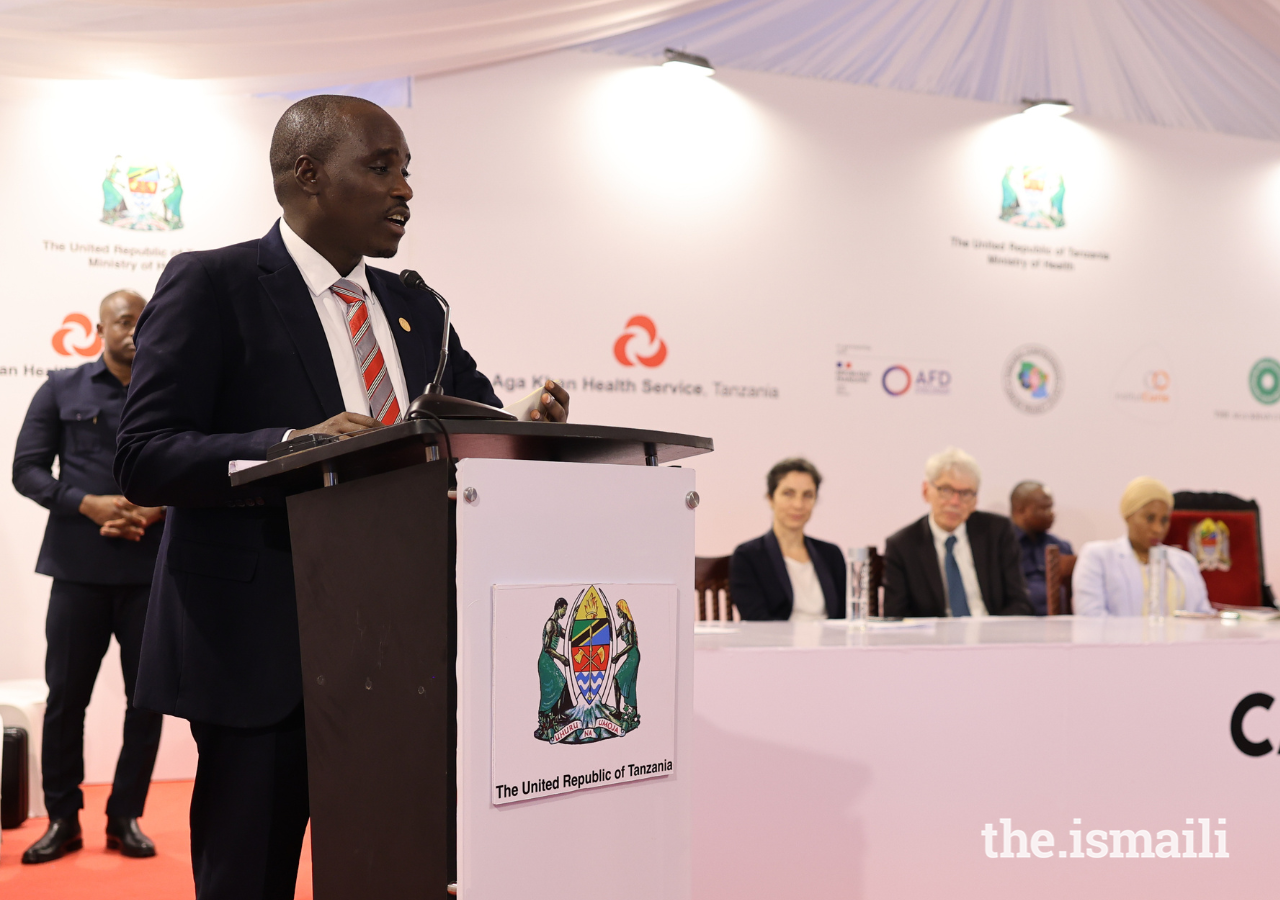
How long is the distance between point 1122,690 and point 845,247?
143 inches

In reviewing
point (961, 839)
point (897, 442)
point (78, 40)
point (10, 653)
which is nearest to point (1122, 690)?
point (961, 839)

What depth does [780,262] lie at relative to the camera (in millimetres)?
5492

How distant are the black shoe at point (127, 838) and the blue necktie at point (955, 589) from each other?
110 inches

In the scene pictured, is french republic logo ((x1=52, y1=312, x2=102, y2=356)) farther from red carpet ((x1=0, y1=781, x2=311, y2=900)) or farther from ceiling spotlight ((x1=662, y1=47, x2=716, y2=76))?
ceiling spotlight ((x1=662, y1=47, x2=716, y2=76))

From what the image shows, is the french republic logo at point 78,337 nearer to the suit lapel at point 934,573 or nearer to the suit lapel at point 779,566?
the suit lapel at point 779,566

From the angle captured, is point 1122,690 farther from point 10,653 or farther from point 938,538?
point 10,653

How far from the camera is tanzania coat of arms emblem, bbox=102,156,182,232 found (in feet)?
14.9

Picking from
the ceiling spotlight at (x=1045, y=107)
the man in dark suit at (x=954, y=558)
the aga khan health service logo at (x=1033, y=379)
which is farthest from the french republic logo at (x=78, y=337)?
the ceiling spotlight at (x=1045, y=107)

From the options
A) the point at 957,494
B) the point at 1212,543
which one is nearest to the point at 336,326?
the point at 957,494

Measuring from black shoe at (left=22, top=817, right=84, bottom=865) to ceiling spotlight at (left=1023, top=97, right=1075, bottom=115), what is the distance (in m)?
5.51

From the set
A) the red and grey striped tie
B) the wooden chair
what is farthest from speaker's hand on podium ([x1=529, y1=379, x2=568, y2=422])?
the wooden chair

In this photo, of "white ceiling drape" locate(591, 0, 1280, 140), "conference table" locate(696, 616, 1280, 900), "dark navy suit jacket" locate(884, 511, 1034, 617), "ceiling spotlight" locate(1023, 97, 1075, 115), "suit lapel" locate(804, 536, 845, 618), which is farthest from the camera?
"ceiling spotlight" locate(1023, 97, 1075, 115)

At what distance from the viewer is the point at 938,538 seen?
4.18 meters

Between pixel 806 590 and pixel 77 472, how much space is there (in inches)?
97.7
